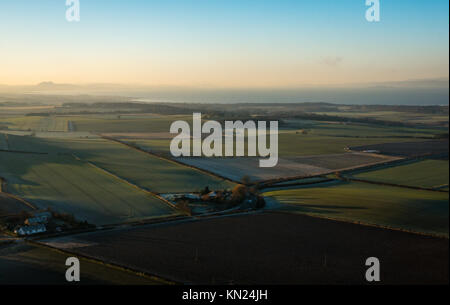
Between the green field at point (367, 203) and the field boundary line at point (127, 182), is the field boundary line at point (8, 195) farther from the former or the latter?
the green field at point (367, 203)

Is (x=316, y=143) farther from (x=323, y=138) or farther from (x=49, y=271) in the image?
(x=49, y=271)

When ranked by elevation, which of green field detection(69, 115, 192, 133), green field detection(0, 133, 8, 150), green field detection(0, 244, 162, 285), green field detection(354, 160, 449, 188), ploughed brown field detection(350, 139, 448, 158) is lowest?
green field detection(0, 244, 162, 285)

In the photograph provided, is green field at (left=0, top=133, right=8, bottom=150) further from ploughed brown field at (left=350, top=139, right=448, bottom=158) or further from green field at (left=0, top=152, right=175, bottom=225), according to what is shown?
ploughed brown field at (left=350, top=139, right=448, bottom=158)

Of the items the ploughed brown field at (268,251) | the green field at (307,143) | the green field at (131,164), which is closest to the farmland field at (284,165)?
the green field at (131,164)

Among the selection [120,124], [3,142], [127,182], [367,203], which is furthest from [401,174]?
[120,124]

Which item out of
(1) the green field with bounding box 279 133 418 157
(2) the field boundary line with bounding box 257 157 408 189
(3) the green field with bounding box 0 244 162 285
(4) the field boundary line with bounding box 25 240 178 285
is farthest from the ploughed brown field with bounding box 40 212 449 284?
(1) the green field with bounding box 279 133 418 157

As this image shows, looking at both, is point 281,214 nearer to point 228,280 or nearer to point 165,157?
point 228,280
